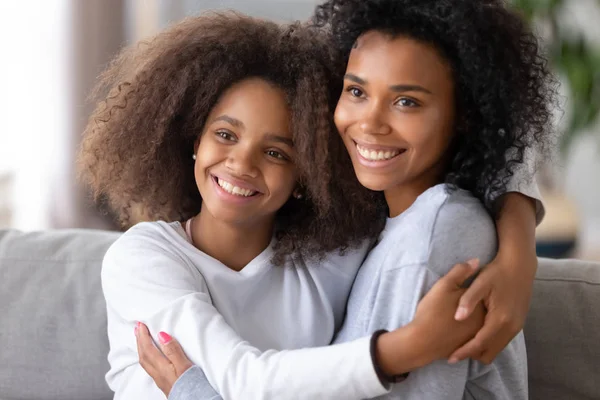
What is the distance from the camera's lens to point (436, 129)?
1.35 meters

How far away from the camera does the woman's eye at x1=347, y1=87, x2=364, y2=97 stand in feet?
4.60

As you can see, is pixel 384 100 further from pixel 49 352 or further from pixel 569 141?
pixel 569 141

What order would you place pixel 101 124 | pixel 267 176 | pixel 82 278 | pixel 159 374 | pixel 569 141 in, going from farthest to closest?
pixel 569 141, pixel 82 278, pixel 101 124, pixel 267 176, pixel 159 374

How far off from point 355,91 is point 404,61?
0.11 meters

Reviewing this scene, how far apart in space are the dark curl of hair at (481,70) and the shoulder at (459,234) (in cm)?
5

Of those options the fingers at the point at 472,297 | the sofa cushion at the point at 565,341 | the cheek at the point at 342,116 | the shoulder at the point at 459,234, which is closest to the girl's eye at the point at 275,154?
the cheek at the point at 342,116

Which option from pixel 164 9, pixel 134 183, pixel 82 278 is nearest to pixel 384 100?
pixel 134 183

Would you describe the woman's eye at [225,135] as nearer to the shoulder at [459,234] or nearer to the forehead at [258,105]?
the forehead at [258,105]

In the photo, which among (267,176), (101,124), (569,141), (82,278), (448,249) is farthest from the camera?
(569,141)

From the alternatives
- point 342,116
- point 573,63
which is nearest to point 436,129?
point 342,116

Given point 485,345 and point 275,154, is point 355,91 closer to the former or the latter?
point 275,154

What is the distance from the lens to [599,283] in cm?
167

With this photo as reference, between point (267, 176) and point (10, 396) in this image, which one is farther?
point (10, 396)

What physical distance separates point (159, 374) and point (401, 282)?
434 millimetres
